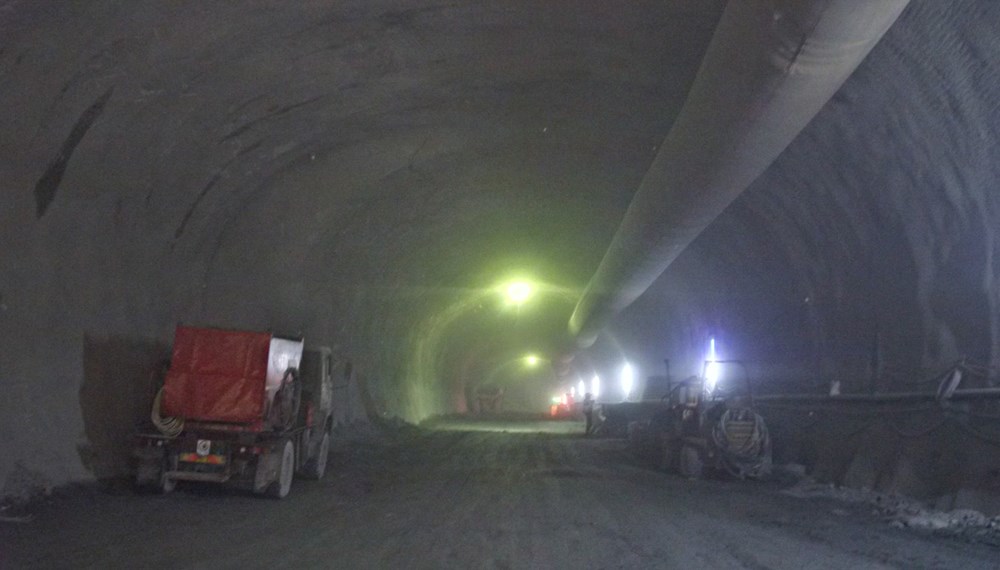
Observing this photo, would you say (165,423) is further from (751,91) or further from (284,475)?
(751,91)

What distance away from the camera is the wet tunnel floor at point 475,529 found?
977 cm

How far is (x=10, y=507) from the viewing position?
12.3m

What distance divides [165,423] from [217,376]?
100cm

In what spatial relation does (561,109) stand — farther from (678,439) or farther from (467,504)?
(678,439)

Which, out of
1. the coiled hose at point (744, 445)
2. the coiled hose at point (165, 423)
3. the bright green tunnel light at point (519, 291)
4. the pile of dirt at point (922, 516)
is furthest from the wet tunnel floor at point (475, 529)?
the bright green tunnel light at point (519, 291)

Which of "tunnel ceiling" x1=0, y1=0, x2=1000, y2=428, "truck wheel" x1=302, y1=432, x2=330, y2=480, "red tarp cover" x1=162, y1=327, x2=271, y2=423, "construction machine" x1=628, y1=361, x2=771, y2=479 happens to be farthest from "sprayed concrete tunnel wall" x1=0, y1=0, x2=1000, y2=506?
"truck wheel" x1=302, y1=432, x2=330, y2=480

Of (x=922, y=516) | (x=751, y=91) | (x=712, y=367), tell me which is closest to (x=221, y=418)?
(x=751, y=91)

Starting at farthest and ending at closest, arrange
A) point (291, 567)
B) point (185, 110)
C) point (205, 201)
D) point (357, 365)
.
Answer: point (357, 365)
point (205, 201)
point (185, 110)
point (291, 567)

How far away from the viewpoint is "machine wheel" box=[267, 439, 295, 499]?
590 inches

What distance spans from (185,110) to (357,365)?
714 inches

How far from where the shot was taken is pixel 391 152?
59.8 ft

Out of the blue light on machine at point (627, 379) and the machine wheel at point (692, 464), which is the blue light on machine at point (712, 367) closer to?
the machine wheel at point (692, 464)

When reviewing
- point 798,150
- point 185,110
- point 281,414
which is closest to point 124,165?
point 185,110

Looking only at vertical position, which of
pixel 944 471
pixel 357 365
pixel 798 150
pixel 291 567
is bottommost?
pixel 291 567
